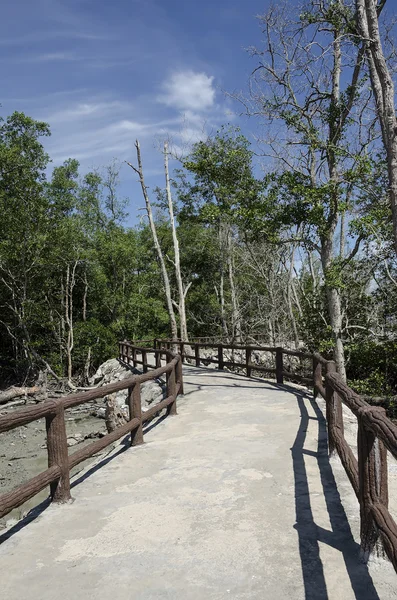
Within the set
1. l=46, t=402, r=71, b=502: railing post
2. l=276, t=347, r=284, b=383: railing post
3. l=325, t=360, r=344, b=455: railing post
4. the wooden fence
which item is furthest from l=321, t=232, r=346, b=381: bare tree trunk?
l=46, t=402, r=71, b=502: railing post

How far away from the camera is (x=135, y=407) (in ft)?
20.3

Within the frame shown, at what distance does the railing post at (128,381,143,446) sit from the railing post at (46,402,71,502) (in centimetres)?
174

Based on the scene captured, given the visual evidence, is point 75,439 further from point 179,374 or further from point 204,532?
point 204,532

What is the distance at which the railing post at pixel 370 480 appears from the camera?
2.99m

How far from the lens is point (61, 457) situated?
433 cm

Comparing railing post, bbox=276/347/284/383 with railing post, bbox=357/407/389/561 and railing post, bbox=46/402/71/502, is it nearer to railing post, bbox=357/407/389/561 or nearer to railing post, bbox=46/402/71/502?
railing post, bbox=46/402/71/502

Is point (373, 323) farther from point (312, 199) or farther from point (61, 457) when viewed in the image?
point (61, 457)

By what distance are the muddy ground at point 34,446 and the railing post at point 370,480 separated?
289 inches

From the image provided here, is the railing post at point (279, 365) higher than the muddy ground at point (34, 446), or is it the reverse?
the railing post at point (279, 365)

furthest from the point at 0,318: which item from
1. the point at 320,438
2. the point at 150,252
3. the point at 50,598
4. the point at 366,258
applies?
the point at 50,598

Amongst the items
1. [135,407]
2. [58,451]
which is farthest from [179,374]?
[58,451]

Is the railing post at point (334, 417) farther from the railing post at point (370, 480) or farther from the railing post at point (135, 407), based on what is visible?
the railing post at point (135, 407)

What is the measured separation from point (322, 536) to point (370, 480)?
2.48 feet

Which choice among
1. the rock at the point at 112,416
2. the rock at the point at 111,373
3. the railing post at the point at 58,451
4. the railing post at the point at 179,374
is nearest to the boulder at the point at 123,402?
the rock at the point at 112,416
